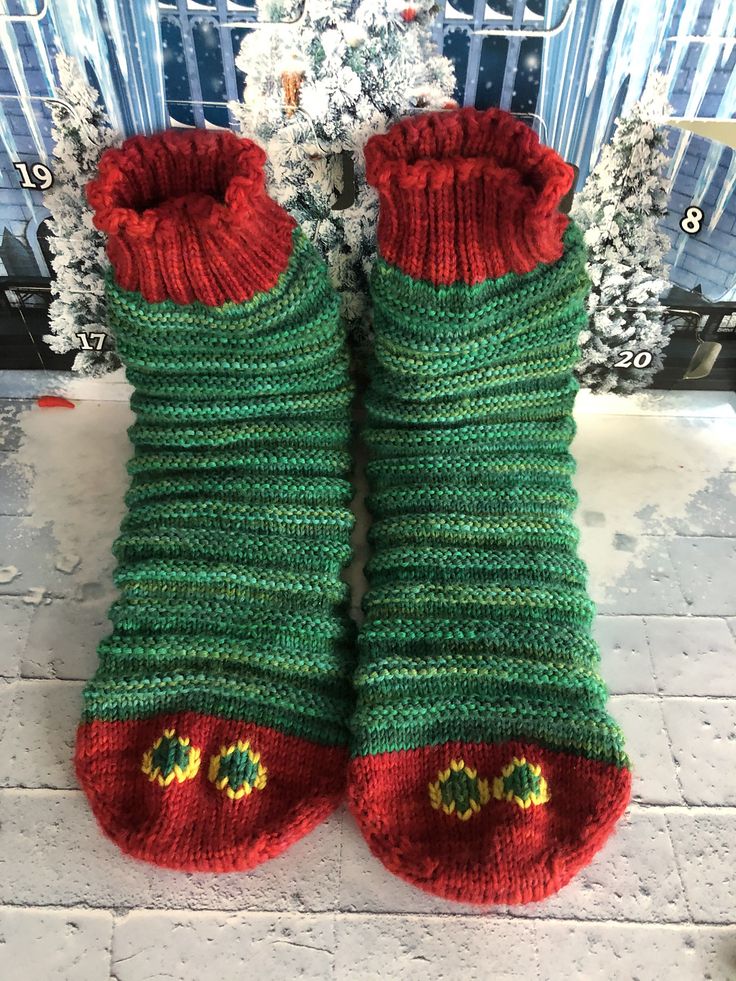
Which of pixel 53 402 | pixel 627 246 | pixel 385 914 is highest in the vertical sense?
pixel 627 246

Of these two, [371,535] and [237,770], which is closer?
[237,770]

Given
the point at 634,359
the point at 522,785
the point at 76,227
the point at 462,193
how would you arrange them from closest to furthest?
the point at 522,785 → the point at 462,193 → the point at 76,227 → the point at 634,359

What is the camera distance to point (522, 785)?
61cm

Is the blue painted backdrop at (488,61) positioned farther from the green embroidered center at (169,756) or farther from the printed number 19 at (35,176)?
the green embroidered center at (169,756)

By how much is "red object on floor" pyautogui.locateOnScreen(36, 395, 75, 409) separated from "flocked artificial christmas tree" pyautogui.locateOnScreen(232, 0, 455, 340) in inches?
15.4

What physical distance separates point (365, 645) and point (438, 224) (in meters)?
0.40

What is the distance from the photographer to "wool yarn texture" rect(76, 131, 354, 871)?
0.64 m

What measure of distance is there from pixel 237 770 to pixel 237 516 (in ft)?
0.78

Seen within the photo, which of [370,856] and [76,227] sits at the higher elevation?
[76,227]

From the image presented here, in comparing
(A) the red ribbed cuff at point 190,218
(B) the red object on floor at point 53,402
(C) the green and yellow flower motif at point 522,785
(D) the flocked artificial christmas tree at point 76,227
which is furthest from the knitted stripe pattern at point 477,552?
(B) the red object on floor at point 53,402

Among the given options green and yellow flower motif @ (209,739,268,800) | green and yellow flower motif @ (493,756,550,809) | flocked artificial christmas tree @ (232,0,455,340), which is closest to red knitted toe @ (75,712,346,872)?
green and yellow flower motif @ (209,739,268,800)

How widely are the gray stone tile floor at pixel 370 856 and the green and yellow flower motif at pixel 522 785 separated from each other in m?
0.09

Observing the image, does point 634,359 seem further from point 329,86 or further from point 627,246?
point 329,86

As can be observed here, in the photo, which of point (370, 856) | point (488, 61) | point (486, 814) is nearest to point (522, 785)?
point (486, 814)
